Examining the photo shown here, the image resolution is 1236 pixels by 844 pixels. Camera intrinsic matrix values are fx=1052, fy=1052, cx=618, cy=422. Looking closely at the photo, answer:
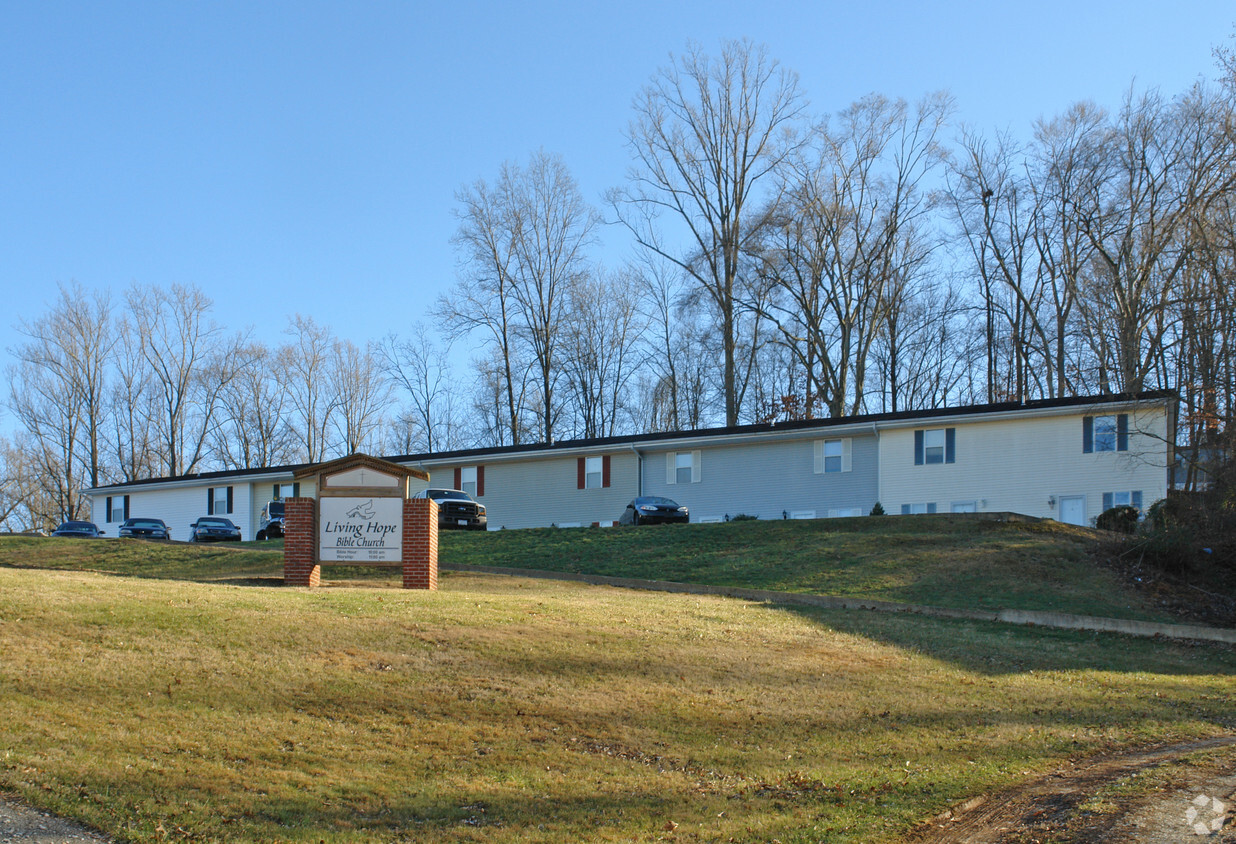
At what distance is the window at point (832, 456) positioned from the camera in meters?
36.0

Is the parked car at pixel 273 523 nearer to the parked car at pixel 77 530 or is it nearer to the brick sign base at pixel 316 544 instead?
the parked car at pixel 77 530

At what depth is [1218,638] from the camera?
1789 centimetres

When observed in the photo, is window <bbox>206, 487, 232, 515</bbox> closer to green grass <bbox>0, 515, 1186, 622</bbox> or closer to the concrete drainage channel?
green grass <bbox>0, 515, 1186, 622</bbox>

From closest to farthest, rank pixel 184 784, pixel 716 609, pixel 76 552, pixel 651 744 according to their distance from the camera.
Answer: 1. pixel 184 784
2. pixel 651 744
3. pixel 716 609
4. pixel 76 552

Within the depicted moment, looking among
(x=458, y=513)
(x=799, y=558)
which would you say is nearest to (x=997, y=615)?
(x=799, y=558)

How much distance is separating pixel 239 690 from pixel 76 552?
21.0 meters

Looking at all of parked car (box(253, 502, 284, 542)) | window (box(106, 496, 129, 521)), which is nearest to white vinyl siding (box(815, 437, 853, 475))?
parked car (box(253, 502, 284, 542))

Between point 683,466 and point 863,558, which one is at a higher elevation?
point 683,466

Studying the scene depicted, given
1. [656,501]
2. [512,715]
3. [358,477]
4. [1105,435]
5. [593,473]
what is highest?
[1105,435]

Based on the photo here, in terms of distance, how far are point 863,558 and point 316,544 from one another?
12278 millimetres

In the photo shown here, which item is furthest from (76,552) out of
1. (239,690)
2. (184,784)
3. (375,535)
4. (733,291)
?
(733,291)

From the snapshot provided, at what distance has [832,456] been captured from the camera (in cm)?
3634

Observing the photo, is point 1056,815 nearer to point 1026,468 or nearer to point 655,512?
point 1026,468

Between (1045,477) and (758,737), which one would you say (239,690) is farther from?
(1045,477)
